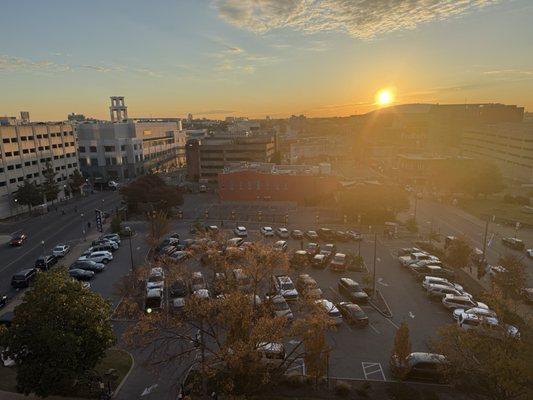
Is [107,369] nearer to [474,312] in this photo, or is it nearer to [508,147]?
[474,312]

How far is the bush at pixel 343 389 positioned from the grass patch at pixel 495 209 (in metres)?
34.7

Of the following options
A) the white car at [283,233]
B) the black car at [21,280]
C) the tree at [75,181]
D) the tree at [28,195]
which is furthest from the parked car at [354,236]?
the tree at [75,181]

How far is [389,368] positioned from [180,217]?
33258 mm

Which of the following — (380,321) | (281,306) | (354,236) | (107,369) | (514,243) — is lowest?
(514,243)

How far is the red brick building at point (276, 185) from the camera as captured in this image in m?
51.0

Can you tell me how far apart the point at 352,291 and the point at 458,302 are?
238 inches

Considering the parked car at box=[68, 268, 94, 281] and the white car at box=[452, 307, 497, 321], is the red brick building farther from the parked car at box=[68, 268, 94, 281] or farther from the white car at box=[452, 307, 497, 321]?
the white car at box=[452, 307, 497, 321]

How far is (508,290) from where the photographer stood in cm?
2119

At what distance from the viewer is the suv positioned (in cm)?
2191

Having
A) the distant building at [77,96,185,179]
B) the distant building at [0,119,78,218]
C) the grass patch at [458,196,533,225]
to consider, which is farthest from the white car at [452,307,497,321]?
the distant building at [77,96,185,179]

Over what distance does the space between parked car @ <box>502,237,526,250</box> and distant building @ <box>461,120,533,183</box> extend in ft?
136

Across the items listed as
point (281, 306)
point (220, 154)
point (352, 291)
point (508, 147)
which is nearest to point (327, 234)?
point (352, 291)

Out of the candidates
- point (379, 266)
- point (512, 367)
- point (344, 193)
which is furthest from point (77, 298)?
point (344, 193)

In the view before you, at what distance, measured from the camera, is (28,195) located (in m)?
45.9
